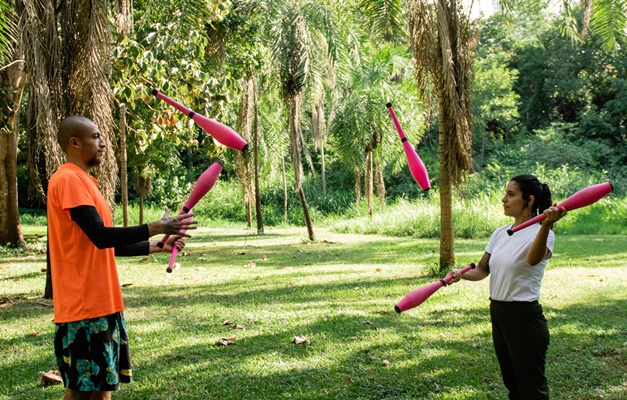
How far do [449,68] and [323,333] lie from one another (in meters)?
4.34

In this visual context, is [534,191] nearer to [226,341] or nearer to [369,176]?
[226,341]

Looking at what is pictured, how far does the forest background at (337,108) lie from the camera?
755 cm

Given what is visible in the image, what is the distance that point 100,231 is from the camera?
2.92m

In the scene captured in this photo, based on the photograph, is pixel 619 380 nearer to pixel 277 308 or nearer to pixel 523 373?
pixel 523 373

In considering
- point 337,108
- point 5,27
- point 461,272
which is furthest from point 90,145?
point 337,108

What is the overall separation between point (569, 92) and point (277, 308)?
2762 cm

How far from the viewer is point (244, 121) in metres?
18.0

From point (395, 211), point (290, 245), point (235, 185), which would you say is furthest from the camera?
point (235, 185)

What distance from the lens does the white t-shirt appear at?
3.40 m

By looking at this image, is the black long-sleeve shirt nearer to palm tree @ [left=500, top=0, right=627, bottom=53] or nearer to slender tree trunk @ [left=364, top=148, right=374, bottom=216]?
palm tree @ [left=500, top=0, right=627, bottom=53]

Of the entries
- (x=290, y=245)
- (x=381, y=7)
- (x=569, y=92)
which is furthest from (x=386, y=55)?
(x=569, y=92)

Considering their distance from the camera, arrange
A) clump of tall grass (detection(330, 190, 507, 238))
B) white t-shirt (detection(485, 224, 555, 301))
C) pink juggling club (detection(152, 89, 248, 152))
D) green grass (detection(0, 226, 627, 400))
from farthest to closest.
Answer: clump of tall grass (detection(330, 190, 507, 238)) → green grass (detection(0, 226, 627, 400)) → white t-shirt (detection(485, 224, 555, 301)) → pink juggling club (detection(152, 89, 248, 152))

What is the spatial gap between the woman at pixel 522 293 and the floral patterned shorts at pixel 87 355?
187 cm

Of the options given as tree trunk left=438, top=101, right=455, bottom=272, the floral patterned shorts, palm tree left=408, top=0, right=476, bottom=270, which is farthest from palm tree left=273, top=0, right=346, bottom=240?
the floral patterned shorts
